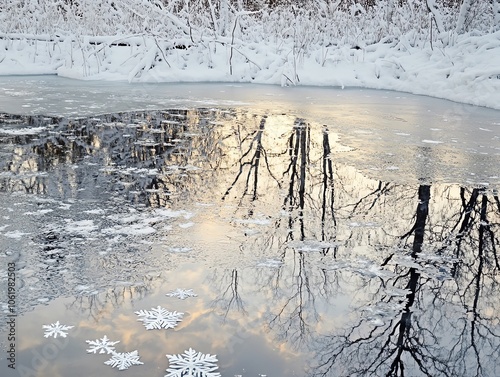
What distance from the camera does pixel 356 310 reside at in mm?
3420

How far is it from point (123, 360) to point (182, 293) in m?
0.74

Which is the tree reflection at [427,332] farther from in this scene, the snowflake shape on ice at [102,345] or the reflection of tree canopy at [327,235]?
the snowflake shape on ice at [102,345]

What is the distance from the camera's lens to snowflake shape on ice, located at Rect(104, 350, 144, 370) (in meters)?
2.79

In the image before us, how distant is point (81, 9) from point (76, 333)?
18.6 m

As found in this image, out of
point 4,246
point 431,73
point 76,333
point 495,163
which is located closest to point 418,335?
point 76,333

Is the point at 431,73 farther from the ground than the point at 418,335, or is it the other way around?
the point at 431,73

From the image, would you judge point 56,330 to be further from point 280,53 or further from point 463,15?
point 463,15

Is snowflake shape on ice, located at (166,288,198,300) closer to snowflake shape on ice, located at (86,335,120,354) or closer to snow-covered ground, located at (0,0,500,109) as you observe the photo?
snowflake shape on ice, located at (86,335,120,354)

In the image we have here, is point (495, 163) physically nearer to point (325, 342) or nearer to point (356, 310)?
point (356, 310)

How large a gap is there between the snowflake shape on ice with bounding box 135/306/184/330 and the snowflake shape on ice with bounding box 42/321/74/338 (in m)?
0.38

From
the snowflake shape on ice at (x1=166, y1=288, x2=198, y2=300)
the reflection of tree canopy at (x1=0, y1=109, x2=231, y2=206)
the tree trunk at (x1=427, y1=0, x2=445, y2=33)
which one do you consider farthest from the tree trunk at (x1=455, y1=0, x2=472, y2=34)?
the snowflake shape on ice at (x1=166, y1=288, x2=198, y2=300)

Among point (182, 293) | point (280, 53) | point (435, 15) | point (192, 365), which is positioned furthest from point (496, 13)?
point (192, 365)

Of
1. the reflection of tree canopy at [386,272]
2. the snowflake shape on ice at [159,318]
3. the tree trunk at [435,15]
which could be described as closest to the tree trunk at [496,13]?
the tree trunk at [435,15]

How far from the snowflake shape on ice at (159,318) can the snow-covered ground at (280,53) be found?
10684 millimetres
